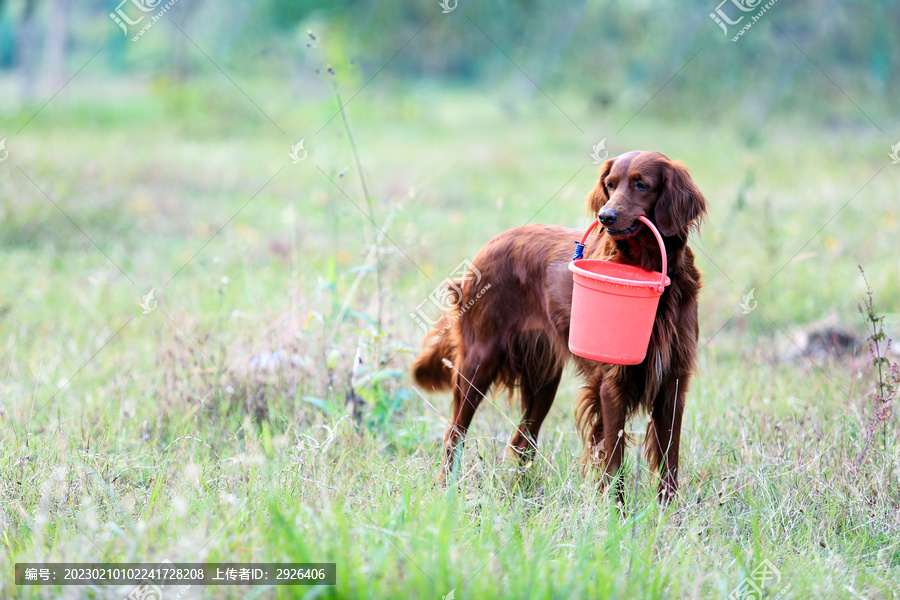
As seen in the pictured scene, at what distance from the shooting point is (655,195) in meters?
2.45

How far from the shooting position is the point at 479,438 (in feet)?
8.80

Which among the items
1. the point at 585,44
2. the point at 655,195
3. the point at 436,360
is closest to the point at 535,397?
the point at 436,360

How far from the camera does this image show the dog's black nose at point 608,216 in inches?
90.5

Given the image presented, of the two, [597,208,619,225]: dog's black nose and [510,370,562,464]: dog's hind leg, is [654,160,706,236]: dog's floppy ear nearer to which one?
[597,208,619,225]: dog's black nose

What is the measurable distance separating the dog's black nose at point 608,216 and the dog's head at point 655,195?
53 mm

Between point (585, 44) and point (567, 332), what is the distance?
13640 mm

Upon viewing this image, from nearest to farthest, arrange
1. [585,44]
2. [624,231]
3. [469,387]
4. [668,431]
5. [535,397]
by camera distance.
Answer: [624,231], [668,431], [469,387], [535,397], [585,44]

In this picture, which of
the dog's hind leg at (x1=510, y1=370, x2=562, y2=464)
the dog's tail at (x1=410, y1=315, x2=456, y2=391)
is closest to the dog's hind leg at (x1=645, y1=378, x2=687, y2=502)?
the dog's hind leg at (x1=510, y1=370, x2=562, y2=464)

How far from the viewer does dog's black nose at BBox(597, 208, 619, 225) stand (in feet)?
7.54

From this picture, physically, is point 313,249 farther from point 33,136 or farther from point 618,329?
point 33,136

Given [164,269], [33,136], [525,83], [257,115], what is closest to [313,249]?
[164,269]

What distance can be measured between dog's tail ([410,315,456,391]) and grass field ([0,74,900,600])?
0.36 ft

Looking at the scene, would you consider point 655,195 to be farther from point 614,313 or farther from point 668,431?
point 668,431

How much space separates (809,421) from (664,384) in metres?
0.90
